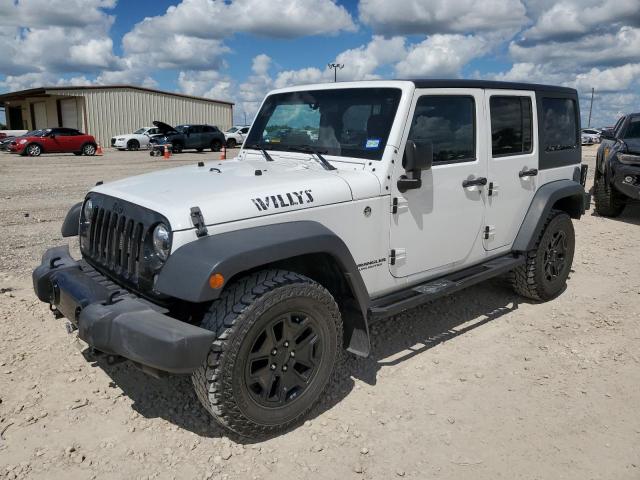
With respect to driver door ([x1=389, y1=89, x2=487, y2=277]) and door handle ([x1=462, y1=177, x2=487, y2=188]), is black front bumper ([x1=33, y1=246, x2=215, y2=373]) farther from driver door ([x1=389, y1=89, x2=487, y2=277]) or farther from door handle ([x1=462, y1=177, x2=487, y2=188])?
door handle ([x1=462, y1=177, x2=487, y2=188])

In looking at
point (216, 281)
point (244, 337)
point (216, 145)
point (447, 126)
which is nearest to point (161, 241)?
point (216, 281)

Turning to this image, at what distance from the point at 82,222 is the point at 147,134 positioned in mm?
28980

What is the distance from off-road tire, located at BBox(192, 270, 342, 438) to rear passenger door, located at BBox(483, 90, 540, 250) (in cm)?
196

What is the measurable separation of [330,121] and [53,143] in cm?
2432

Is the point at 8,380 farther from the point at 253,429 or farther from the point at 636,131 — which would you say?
the point at 636,131

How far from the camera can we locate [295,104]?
14.0 feet

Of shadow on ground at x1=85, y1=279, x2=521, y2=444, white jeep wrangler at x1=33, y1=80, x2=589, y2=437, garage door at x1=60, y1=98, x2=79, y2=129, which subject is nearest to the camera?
white jeep wrangler at x1=33, y1=80, x2=589, y2=437

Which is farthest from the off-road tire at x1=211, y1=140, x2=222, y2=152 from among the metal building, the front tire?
the metal building

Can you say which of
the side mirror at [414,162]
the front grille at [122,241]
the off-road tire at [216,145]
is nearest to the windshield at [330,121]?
the side mirror at [414,162]

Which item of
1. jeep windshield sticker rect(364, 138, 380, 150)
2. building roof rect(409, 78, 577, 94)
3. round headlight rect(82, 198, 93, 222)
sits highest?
building roof rect(409, 78, 577, 94)

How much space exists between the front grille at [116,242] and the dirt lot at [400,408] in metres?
0.89

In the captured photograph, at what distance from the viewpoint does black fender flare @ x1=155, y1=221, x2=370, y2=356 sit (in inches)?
101

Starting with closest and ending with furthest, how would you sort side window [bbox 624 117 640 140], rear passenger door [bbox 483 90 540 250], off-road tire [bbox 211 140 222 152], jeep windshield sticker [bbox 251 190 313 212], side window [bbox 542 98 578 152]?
jeep windshield sticker [bbox 251 190 313 212] < rear passenger door [bbox 483 90 540 250] < side window [bbox 542 98 578 152] < side window [bbox 624 117 640 140] < off-road tire [bbox 211 140 222 152]

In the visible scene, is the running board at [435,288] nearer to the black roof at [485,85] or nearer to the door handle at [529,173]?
the door handle at [529,173]
